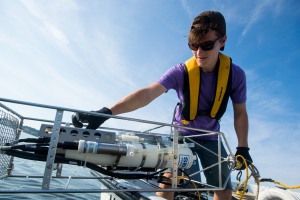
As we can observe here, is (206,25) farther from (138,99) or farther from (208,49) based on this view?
(138,99)

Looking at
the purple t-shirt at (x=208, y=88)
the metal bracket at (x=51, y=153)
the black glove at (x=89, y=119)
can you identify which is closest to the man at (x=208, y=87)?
the purple t-shirt at (x=208, y=88)

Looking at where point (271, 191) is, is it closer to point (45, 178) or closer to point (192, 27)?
point (192, 27)

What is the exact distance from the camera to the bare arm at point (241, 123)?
11.4 ft

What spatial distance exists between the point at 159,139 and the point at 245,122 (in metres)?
1.44

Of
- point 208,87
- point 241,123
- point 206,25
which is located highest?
point 206,25

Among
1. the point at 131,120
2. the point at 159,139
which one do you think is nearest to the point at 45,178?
the point at 131,120

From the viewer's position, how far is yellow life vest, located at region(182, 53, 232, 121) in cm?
352

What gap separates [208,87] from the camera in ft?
11.9

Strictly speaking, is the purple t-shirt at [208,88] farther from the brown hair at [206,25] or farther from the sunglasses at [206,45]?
the brown hair at [206,25]

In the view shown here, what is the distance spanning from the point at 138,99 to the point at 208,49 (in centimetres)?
123

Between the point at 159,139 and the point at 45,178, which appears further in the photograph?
the point at 159,139

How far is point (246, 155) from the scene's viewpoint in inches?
127

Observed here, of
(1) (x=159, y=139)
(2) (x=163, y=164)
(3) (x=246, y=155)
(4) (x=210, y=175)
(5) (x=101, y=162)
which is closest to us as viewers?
(5) (x=101, y=162)

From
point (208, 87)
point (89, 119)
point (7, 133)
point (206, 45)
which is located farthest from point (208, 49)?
point (7, 133)
